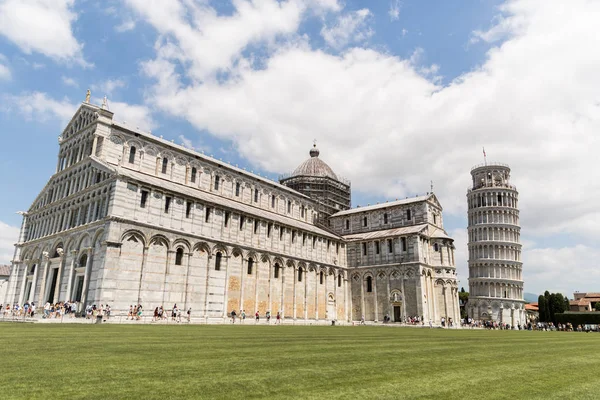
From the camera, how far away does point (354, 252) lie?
184ft

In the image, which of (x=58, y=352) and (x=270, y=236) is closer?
(x=58, y=352)

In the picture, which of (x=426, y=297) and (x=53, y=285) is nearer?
(x=53, y=285)

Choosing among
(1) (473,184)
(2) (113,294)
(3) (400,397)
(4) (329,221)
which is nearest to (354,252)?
(4) (329,221)

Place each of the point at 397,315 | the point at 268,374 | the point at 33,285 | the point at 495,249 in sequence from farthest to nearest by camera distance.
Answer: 1. the point at 495,249
2. the point at 397,315
3. the point at 33,285
4. the point at 268,374

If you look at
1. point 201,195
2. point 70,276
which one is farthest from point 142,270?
point 201,195

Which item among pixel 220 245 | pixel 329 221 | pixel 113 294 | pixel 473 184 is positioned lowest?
pixel 113 294

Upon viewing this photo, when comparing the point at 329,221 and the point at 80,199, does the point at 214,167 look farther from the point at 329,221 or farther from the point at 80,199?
the point at 329,221

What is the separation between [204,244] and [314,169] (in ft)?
110

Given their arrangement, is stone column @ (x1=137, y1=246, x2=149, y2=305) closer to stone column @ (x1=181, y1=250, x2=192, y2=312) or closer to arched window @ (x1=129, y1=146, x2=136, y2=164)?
stone column @ (x1=181, y1=250, x2=192, y2=312)

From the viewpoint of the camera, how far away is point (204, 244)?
37188 millimetres

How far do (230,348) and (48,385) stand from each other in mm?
6025

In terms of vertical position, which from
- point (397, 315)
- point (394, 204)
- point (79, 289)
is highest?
point (394, 204)

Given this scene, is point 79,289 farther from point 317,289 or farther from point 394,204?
point 394,204

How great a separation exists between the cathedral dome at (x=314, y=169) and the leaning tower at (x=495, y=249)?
3393 centimetres
